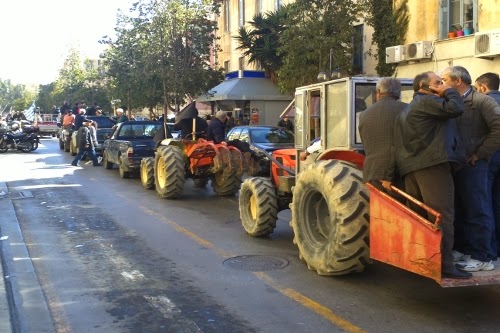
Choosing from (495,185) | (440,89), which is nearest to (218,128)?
(495,185)

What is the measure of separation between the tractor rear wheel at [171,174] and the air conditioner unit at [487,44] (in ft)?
29.7

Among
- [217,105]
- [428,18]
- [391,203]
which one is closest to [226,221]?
[391,203]

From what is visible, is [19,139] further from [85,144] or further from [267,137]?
[267,137]

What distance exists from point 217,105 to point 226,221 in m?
24.8

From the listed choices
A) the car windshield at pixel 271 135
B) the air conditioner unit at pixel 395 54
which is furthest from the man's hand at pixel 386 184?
the air conditioner unit at pixel 395 54

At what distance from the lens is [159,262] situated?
7355 mm

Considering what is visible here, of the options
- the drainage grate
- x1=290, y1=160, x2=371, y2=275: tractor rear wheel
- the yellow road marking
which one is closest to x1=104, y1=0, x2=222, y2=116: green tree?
the drainage grate

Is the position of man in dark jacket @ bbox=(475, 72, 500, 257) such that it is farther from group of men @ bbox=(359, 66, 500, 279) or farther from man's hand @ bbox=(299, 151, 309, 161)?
man's hand @ bbox=(299, 151, 309, 161)

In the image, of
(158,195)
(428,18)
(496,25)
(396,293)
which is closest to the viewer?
(396,293)

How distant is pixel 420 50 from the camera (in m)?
19.0

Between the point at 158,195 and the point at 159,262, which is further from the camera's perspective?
the point at 158,195

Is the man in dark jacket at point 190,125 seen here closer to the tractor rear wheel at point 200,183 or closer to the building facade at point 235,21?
the tractor rear wheel at point 200,183

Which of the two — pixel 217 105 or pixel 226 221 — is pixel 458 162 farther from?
pixel 217 105

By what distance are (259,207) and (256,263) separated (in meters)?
1.25
